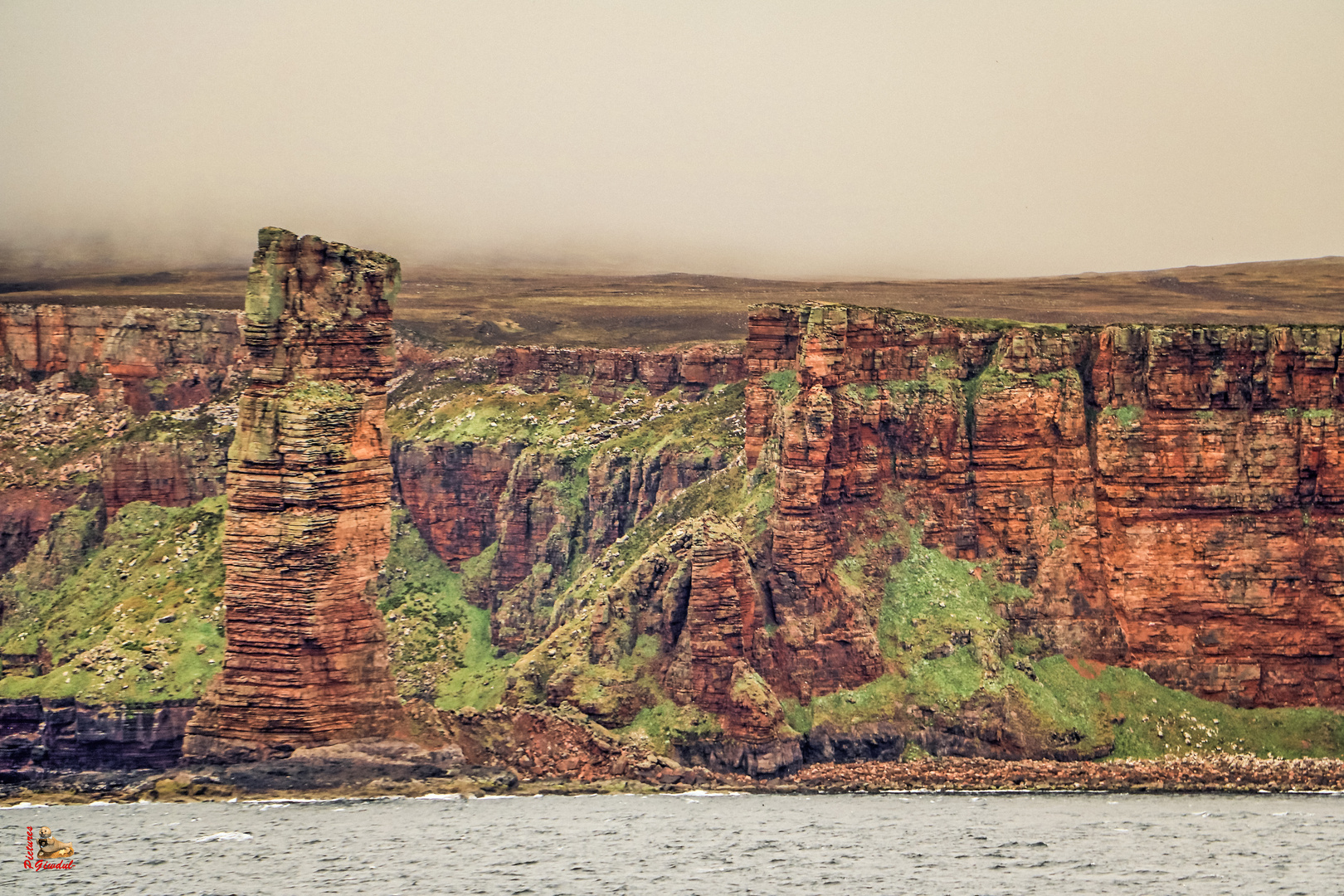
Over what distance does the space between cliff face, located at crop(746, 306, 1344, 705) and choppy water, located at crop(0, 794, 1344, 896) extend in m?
12.9

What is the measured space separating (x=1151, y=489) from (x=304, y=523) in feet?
172

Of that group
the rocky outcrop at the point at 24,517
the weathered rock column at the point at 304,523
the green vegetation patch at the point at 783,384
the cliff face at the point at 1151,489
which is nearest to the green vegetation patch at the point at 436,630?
the weathered rock column at the point at 304,523

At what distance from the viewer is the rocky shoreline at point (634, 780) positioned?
130000 millimetres

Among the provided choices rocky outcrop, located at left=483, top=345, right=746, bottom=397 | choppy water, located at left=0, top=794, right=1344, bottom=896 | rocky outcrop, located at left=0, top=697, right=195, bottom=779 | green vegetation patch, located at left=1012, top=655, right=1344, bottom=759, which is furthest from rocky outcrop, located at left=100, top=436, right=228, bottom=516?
green vegetation patch, located at left=1012, top=655, right=1344, bottom=759

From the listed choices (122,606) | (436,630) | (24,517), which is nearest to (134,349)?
(24,517)

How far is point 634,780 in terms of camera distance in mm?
133875

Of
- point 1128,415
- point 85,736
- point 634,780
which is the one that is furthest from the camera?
point 1128,415

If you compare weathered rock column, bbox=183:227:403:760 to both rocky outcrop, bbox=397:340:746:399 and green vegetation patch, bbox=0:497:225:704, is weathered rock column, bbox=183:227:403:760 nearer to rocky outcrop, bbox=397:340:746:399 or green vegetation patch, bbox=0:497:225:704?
green vegetation patch, bbox=0:497:225:704

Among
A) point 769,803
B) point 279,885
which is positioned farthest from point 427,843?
point 769,803

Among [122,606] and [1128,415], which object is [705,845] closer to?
[1128,415]

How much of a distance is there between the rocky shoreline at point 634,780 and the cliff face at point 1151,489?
7.50m

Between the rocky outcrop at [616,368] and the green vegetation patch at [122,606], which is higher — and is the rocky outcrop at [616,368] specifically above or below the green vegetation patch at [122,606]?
above

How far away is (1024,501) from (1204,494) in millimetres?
10997

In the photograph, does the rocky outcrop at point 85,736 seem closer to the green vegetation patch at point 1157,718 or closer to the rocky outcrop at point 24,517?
the rocky outcrop at point 24,517
